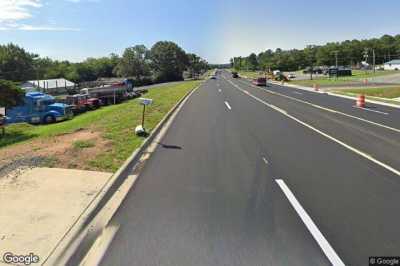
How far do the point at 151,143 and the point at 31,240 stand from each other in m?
7.90

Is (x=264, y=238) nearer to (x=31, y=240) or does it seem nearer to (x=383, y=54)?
(x=31, y=240)

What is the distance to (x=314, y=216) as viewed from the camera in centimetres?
635

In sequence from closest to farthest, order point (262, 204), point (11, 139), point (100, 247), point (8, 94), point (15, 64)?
point (100, 247)
point (262, 204)
point (11, 139)
point (8, 94)
point (15, 64)

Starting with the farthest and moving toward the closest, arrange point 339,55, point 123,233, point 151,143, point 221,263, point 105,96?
point 339,55 → point 105,96 → point 151,143 → point 123,233 → point 221,263

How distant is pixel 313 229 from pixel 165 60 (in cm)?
12295

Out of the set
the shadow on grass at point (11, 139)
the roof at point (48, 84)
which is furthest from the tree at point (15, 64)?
the shadow on grass at point (11, 139)

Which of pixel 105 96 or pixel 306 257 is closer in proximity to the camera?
pixel 306 257

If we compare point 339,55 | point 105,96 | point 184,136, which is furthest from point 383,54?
point 184,136

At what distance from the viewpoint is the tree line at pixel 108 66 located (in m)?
97.8

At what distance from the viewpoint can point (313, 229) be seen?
19.1 ft

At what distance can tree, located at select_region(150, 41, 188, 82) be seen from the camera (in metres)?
125

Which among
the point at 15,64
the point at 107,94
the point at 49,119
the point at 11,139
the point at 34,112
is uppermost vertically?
the point at 15,64

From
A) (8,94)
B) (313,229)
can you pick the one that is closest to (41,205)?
(313,229)

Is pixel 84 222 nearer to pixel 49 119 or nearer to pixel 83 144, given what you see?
pixel 83 144
